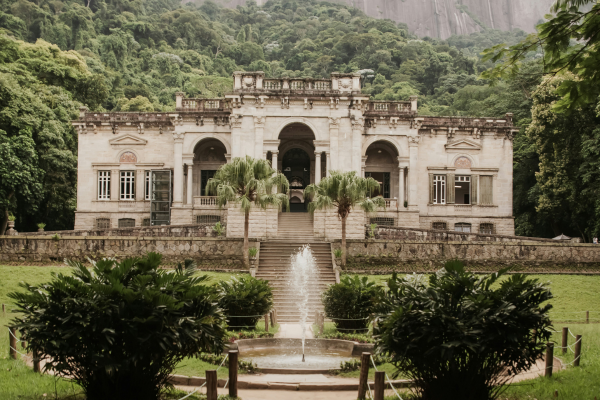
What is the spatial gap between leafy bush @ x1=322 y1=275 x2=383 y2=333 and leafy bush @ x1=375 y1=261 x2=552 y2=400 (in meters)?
7.66

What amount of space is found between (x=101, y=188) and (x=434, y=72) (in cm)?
5278

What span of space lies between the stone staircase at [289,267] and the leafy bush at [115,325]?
37.1 ft

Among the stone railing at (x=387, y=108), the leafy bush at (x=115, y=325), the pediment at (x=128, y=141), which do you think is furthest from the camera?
the pediment at (x=128, y=141)

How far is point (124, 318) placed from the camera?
28.1ft

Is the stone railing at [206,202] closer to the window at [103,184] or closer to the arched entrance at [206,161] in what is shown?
the arched entrance at [206,161]

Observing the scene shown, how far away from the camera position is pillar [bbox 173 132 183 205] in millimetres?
36406

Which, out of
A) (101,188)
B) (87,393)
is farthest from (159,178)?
(87,393)

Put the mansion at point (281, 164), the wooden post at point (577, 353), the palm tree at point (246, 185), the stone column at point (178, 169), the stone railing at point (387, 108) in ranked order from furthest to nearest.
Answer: the stone railing at point (387, 108) → the mansion at point (281, 164) → the stone column at point (178, 169) → the palm tree at point (246, 185) → the wooden post at point (577, 353)

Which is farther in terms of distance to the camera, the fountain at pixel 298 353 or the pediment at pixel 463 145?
the pediment at pixel 463 145

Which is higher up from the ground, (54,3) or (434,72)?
(54,3)

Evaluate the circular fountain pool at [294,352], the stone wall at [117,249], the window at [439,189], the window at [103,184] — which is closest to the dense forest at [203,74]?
the window at [103,184]

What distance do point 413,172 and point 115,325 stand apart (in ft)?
99.2

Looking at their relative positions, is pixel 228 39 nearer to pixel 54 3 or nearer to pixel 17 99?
pixel 54 3

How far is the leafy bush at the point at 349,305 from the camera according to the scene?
1694cm
